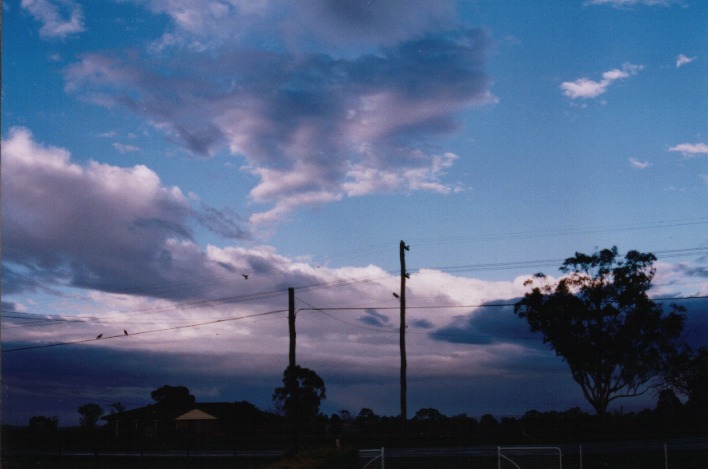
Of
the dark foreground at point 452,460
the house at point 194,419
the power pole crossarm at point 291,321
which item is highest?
the power pole crossarm at point 291,321

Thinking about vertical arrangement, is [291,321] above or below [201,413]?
above

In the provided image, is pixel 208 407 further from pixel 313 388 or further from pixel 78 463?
pixel 78 463

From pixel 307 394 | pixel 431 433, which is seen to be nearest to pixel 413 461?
pixel 431 433

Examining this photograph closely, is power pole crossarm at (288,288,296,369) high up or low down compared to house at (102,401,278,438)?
up

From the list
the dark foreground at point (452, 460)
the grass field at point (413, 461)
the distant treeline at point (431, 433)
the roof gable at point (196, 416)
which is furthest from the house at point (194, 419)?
the grass field at point (413, 461)

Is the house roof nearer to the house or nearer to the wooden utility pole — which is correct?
the house

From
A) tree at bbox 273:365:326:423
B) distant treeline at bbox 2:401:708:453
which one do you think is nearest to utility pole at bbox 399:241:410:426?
distant treeline at bbox 2:401:708:453

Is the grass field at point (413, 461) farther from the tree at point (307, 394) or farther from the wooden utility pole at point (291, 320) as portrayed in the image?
the tree at point (307, 394)

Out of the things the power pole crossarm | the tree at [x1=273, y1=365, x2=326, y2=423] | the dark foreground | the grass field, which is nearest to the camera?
the grass field

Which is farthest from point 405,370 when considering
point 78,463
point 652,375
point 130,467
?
point 652,375

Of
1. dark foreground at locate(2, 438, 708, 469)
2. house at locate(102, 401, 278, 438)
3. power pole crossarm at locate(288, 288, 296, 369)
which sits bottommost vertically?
house at locate(102, 401, 278, 438)

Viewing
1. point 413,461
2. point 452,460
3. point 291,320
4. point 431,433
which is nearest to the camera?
point 413,461

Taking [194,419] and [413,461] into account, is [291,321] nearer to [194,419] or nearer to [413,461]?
[413,461]

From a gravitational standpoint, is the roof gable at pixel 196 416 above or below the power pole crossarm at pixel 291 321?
below
